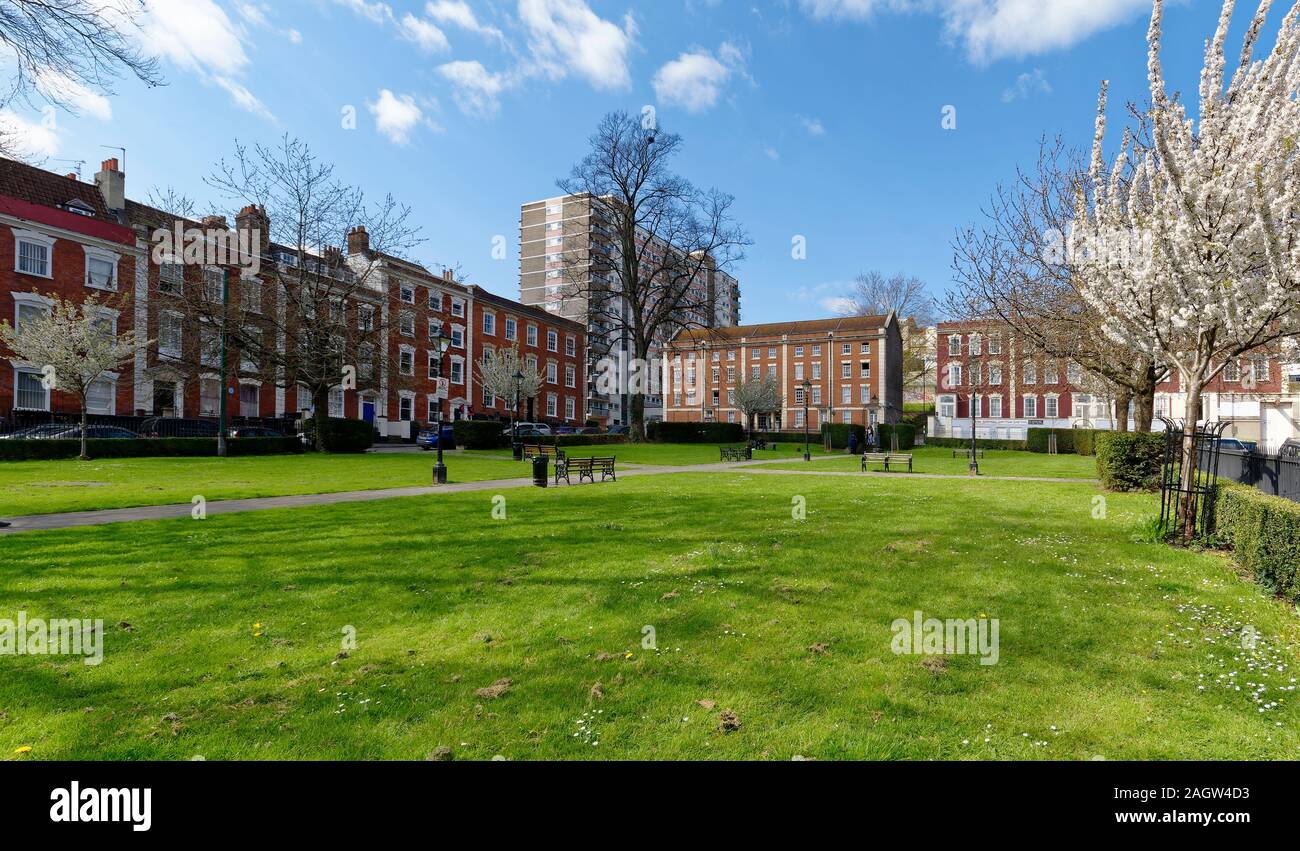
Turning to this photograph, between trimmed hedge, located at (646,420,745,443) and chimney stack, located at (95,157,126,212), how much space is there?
1424 inches

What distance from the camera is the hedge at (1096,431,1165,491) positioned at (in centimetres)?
1545

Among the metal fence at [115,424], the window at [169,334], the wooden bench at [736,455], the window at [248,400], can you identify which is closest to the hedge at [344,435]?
the metal fence at [115,424]

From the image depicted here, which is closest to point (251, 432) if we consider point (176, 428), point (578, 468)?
point (176, 428)

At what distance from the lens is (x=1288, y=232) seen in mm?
7938

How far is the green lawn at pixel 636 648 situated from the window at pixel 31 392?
96.7 feet

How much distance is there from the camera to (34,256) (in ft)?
98.2

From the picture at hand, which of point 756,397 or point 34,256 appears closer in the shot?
point 34,256

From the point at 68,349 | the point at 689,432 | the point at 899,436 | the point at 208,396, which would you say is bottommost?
the point at 899,436

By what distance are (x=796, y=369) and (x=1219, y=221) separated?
6974 cm

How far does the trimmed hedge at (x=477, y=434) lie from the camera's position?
34156mm

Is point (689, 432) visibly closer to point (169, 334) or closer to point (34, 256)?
point (169, 334)

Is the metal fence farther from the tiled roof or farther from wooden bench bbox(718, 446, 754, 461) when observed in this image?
wooden bench bbox(718, 446, 754, 461)

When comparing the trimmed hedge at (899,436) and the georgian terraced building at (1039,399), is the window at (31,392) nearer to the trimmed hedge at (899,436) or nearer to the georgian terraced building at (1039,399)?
the trimmed hedge at (899,436)
